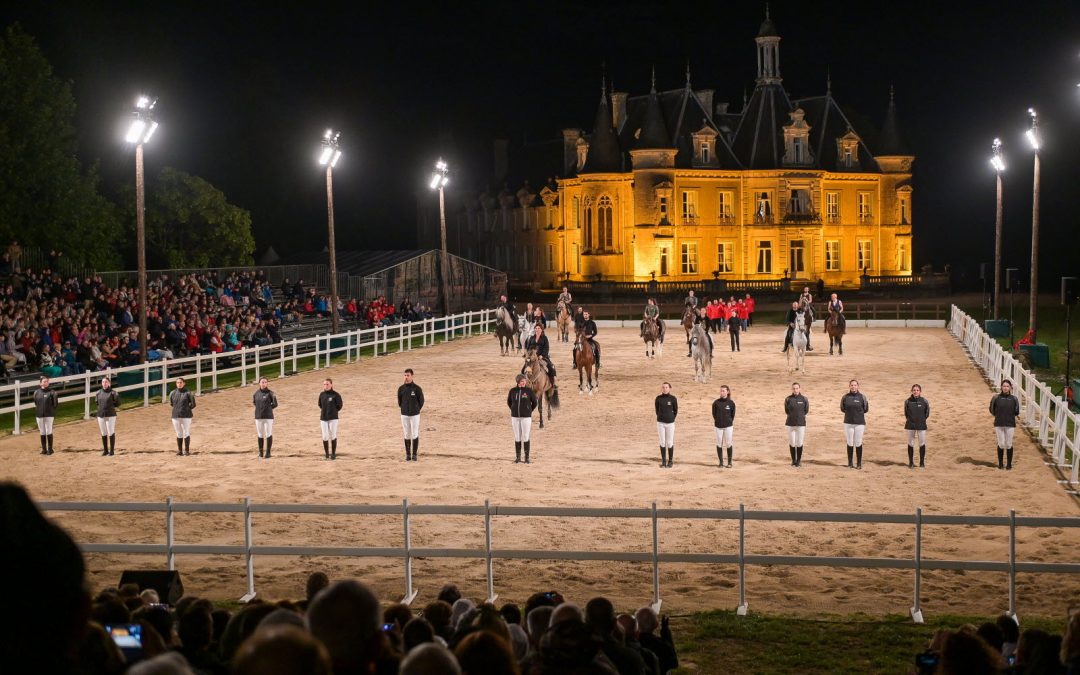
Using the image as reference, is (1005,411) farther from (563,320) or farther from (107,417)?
(563,320)

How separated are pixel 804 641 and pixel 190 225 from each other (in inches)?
2044

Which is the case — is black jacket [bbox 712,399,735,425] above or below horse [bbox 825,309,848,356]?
below

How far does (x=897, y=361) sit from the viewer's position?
36.8 metres

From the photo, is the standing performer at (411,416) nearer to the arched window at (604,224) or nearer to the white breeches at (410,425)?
the white breeches at (410,425)

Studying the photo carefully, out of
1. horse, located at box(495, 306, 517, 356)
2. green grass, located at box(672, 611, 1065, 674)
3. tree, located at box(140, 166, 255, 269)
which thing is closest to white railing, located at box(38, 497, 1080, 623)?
green grass, located at box(672, 611, 1065, 674)

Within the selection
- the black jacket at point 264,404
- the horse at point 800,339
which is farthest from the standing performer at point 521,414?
the horse at point 800,339

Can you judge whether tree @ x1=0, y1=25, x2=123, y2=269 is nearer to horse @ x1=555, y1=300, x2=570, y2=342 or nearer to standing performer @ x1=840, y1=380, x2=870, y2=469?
horse @ x1=555, y1=300, x2=570, y2=342

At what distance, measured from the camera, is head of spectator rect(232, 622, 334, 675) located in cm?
308

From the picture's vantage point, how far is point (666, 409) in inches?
795

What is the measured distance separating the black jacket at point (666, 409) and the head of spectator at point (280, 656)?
17188mm

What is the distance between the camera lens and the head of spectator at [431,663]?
12.6ft

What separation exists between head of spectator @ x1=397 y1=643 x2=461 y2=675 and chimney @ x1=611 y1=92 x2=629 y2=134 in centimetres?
7904

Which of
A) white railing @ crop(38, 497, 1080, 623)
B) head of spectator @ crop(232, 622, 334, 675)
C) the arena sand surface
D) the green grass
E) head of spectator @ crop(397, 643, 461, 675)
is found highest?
head of spectator @ crop(232, 622, 334, 675)

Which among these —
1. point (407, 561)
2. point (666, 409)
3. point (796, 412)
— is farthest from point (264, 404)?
point (407, 561)
